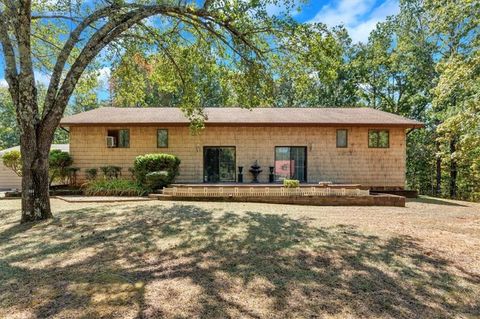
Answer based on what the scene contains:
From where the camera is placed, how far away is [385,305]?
9.95 feet

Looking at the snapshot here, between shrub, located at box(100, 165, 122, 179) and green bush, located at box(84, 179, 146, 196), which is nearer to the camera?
green bush, located at box(84, 179, 146, 196)

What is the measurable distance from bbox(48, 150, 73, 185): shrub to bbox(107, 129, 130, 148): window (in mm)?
1971

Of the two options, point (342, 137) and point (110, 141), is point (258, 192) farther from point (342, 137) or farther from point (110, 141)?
point (110, 141)

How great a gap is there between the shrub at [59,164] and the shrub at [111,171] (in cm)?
155

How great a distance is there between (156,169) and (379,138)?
10.9 metres

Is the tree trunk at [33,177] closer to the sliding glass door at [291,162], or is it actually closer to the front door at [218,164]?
the front door at [218,164]

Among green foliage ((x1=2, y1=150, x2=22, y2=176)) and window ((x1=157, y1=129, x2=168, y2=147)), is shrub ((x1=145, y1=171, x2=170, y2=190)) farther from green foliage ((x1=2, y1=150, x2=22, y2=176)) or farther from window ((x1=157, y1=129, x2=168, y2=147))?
green foliage ((x1=2, y1=150, x2=22, y2=176))

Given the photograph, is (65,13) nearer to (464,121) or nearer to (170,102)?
(464,121)

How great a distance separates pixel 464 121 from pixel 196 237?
8.57 m

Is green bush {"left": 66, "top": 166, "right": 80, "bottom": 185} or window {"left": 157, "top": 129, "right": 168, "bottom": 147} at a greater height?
window {"left": 157, "top": 129, "right": 168, "bottom": 147}

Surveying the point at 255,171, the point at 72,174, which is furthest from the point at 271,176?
the point at 72,174

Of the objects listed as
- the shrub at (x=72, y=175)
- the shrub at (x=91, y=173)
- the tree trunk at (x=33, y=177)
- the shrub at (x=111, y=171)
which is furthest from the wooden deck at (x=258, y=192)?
the shrub at (x=72, y=175)

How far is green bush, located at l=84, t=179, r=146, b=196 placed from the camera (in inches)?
460

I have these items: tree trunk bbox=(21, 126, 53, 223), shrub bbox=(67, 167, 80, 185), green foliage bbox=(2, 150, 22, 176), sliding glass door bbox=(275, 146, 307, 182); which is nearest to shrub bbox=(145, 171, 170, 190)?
shrub bbox=(67, 167, 80, 185)
